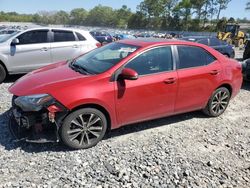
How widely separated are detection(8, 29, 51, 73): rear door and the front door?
444cm

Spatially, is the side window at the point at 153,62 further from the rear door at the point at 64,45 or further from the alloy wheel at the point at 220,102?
the rear door at the point at 64,45

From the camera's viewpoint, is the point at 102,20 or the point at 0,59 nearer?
the point at 0,59

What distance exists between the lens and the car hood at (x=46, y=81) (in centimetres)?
382

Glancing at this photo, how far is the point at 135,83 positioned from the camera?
418 cm

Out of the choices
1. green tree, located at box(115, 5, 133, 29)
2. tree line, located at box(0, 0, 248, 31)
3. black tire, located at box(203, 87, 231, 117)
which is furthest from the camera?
green tree, located at box(115, 5, 133, 29)

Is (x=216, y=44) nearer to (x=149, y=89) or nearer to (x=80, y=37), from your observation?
(x=80, y=37)

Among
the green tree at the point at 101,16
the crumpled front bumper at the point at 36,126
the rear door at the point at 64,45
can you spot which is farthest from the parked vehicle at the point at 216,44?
the green tree at the point at 101,16

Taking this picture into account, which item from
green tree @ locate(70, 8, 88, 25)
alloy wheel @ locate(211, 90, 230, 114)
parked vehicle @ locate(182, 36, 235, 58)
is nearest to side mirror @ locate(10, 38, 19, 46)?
alloy wheel @ locate(211, 90, 230, 114)

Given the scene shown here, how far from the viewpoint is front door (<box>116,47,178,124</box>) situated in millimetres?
4148

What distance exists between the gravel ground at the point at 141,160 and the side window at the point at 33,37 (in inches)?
132

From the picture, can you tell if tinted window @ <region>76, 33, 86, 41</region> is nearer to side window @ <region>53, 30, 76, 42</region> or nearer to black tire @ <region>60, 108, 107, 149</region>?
side window @ <region>53, 30, 76, 42</region>

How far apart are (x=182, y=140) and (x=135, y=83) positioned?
4.08 ft

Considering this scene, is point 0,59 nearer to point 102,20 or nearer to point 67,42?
point 67,42

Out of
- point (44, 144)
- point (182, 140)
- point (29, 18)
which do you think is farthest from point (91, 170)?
point (29, 18)
